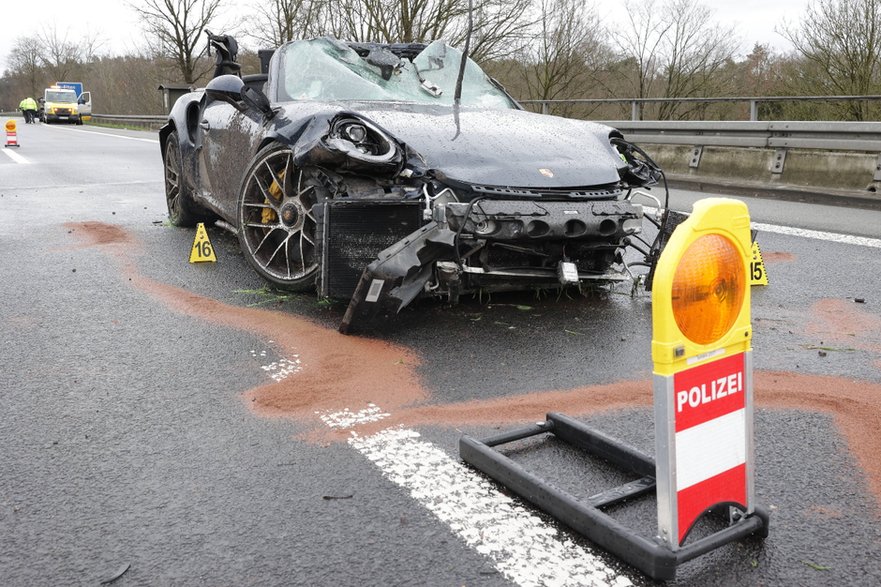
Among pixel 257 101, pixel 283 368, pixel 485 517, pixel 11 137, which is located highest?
pixel 11 137

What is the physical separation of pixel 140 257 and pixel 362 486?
4.76 meters

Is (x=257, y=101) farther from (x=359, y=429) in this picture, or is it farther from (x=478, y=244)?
(x=359, y=429)

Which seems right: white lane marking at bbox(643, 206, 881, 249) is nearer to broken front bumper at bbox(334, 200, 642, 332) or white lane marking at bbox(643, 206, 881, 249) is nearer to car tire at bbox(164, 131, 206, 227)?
broken front bumper at bbox(334, 200, 642, 332)

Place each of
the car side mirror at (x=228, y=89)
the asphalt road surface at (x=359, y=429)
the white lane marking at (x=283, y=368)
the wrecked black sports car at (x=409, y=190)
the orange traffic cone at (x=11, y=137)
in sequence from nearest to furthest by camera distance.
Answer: the asphalt road surface at (x=359, y=429) < the white lane marking at (x=283, y=368) < the wrecked black sports car at (x=409, y=190) < the car side mirror at (x=228, y=89) < the orange traffic cone at (x=11, y=137)

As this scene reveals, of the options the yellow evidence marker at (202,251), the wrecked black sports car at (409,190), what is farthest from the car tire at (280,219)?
the yellow evidence marker at (202,251)

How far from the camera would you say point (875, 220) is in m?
8.99

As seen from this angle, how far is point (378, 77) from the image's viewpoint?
20.0 feet

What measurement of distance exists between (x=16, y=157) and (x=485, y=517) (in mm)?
19604

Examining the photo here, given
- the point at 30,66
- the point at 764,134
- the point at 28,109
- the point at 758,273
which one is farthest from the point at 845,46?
the point at 30,66

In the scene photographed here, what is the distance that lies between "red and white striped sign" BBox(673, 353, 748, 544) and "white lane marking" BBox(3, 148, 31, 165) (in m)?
17.8

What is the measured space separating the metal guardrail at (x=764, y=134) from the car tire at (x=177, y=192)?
8.16 m

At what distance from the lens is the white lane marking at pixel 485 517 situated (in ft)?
7.16

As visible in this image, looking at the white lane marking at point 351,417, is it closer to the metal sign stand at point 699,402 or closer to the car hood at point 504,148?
the metal sign stand at point 699,402

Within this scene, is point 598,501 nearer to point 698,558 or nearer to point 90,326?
point 698,558
